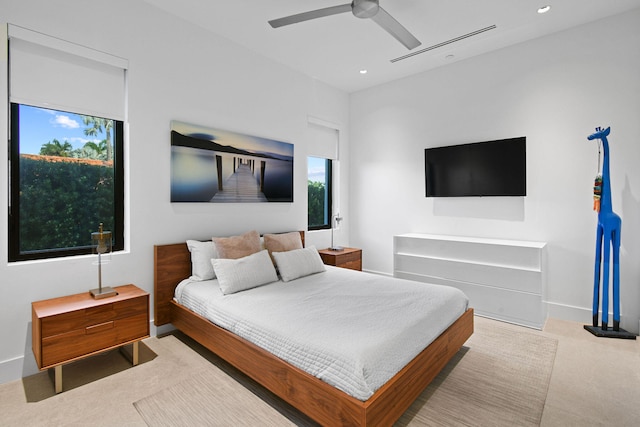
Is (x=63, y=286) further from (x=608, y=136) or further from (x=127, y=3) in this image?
(x=608, y=136)

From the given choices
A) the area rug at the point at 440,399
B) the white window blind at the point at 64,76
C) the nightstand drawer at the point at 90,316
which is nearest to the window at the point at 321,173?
the white window blind at the point at 64,76

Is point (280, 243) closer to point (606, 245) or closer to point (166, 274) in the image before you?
point (166, 274)

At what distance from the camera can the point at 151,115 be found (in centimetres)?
300

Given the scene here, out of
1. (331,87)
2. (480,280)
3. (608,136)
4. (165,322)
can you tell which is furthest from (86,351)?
(608,136)

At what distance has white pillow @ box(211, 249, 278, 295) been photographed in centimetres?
274

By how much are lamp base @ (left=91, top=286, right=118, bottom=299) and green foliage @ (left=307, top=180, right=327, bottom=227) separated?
9.26ft

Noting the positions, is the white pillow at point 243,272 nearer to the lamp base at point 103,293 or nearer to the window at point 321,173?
the lamp base at point 103,293

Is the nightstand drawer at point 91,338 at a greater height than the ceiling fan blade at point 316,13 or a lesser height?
lesser

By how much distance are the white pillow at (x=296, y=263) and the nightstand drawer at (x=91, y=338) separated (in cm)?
122

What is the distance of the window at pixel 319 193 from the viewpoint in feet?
16.2

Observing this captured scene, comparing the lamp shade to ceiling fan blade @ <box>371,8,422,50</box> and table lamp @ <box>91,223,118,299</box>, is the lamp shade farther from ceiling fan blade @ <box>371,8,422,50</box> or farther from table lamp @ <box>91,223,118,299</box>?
ceiling fan blade @ <box>371,8,422,50</box>

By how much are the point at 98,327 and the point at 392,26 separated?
3.15 m

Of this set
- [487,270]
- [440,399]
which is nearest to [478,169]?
[487,270]

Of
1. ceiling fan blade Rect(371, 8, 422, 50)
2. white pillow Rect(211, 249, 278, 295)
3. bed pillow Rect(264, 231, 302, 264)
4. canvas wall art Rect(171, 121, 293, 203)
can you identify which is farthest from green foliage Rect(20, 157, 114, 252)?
ceiling fan blade Rect(371, 8, 422, 50)
